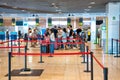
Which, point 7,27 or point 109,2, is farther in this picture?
point 7,27

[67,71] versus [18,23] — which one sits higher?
[18,23]

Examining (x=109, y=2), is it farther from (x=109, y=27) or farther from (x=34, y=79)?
(x=34, y=79)

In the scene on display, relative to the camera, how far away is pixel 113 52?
728 inches

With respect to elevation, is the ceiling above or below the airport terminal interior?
above

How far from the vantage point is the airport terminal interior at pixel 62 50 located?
1042cm

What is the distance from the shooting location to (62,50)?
70.2ft

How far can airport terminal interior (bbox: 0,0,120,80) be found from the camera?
10422 mm

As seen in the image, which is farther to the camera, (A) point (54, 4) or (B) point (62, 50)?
(A) point (54, 4)

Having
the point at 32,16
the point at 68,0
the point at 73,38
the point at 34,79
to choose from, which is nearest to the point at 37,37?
the point at 73,38

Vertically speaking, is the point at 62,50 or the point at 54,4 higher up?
the point at 54,4

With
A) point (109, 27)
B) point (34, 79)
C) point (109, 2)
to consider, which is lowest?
point (34, 79)

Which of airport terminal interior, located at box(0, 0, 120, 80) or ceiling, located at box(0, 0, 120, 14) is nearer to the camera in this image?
airport terminal interior, located at box(0, 0, 120, 80)

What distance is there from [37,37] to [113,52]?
936 centimetres

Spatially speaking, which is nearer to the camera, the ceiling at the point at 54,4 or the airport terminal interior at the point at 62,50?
the airport terminal interior at the point at 62,50
